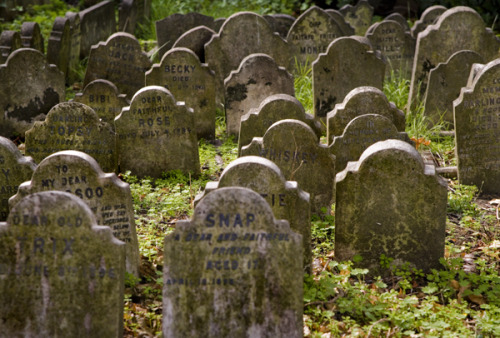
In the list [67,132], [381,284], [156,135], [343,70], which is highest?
[343,70]

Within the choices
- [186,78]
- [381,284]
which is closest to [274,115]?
[186,78]

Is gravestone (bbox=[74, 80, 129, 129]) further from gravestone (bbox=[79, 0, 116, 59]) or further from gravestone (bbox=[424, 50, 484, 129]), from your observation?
gravestone (bbox=[79, 0, 116, 59])

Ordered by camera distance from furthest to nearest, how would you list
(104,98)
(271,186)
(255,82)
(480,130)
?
1. (255,82)
2. (104,98)
3. (480,130)
4. (271,186)

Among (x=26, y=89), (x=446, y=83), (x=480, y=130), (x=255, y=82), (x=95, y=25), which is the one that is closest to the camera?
(x=480, y=130)

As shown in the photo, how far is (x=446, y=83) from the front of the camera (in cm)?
896

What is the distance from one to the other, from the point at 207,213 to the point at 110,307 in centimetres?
79

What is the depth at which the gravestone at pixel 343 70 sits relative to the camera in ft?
28.5

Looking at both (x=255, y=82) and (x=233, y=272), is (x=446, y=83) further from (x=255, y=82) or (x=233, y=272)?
(x=233, y=272)

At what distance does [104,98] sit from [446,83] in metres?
4.16

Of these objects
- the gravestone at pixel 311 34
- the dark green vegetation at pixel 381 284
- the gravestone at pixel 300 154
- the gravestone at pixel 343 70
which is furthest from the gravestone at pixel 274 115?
the gravestone at pixel 311 34

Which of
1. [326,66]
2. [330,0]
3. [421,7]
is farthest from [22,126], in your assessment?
[421,7]

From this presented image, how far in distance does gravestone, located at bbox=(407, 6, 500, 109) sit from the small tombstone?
624 cm

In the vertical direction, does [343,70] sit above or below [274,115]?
above

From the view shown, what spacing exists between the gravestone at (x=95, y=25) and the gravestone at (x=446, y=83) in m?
5.86
